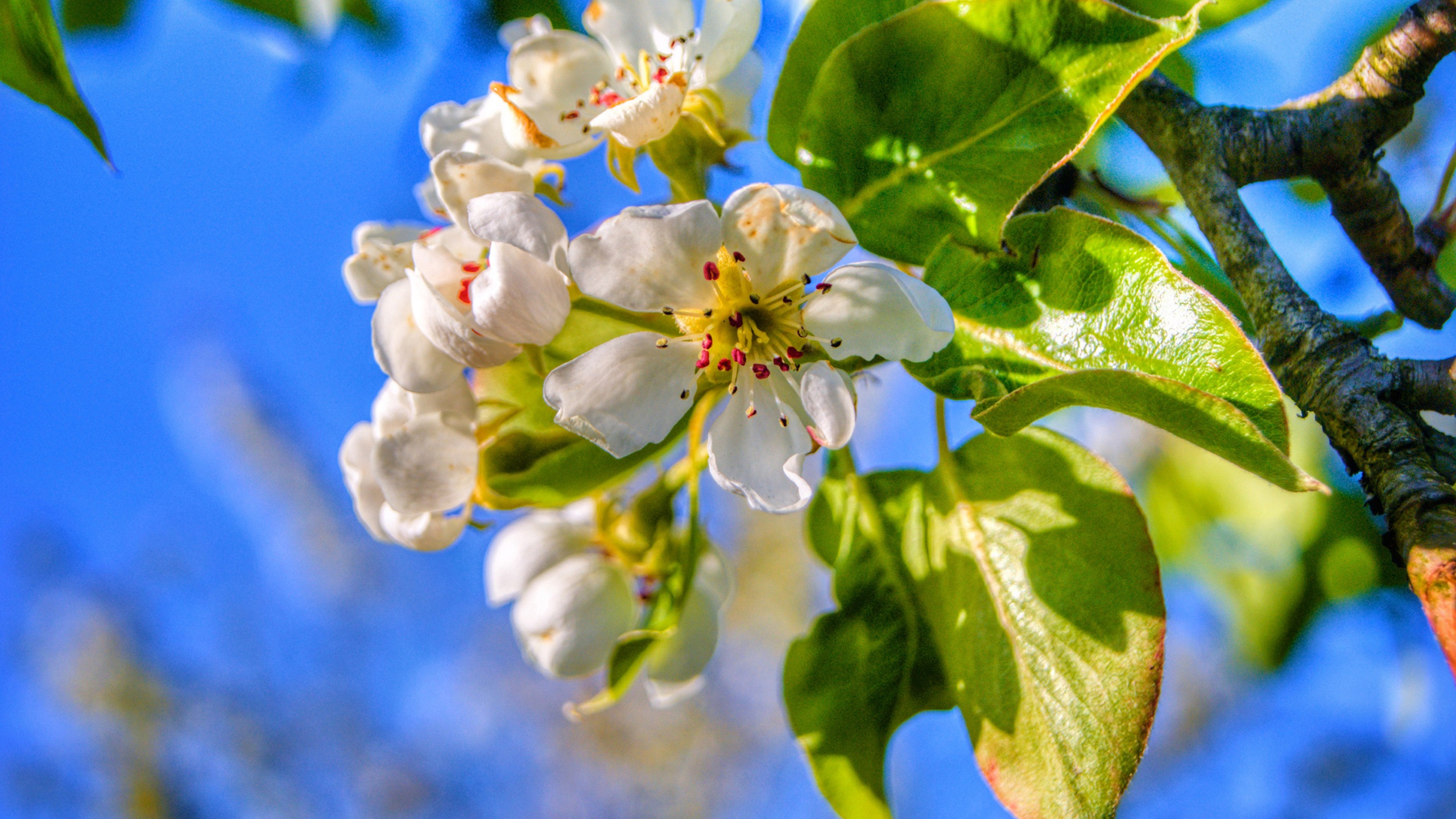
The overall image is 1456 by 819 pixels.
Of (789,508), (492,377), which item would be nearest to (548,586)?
(492,377)

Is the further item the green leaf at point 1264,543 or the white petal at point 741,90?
the green leaf at point 1264,543

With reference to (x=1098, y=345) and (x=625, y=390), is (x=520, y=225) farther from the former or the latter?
(x=1098, y=345)

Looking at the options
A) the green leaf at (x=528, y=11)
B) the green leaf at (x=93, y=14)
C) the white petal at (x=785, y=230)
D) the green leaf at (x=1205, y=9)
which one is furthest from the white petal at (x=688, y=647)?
the green leaf at (x=93, y=14)

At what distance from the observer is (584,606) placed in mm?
689

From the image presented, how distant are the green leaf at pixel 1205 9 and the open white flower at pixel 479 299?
0.45 meters

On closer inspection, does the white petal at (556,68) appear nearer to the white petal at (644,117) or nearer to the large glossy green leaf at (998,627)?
the white petal at (644,117)

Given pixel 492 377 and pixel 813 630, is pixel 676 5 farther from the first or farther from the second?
pixel 813 630

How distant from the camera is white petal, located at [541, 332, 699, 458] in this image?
18.3 inches

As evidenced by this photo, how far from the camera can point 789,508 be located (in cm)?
46

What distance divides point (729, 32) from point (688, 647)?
1.40 feet

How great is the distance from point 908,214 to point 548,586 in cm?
38

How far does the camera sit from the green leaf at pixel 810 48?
545mm

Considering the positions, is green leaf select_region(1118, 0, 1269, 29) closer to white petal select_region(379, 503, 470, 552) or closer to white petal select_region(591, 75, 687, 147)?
white petal select_region(591, 75, 687, 147)

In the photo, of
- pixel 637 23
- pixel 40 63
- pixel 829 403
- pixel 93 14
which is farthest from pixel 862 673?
pixel 93 14
